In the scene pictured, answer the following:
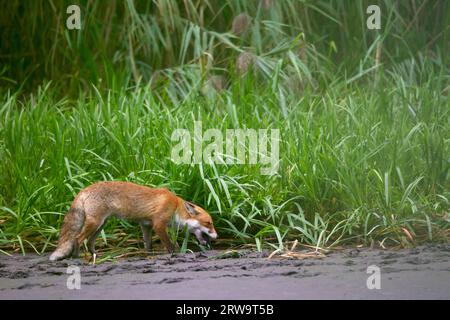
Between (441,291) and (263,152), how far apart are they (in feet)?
7.40

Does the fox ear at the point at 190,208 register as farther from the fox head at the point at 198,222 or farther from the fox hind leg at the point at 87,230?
the fox hind leg at the point at 87,230

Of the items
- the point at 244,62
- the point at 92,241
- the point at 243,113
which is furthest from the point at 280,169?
the point at 244,62

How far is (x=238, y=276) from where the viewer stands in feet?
15.9

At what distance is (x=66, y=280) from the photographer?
4.81 meters

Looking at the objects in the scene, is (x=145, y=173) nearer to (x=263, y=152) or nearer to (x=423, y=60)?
(x=263, y=152)

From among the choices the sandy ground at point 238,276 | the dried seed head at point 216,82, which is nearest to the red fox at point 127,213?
the sandy ground at point 238,276

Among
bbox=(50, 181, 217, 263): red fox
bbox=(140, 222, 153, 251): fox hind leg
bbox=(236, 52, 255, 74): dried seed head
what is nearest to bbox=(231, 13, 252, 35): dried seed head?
bbox=(236, 52, 255, 74): dried seed head

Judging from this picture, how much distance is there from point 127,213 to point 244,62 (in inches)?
105

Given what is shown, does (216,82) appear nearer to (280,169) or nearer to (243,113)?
(243,113)

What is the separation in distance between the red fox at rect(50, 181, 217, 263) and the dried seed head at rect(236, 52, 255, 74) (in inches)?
92.5

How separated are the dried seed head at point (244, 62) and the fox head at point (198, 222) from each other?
2404mm

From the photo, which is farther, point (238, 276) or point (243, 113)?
point (243, 113)

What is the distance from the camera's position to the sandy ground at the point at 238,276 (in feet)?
14.4

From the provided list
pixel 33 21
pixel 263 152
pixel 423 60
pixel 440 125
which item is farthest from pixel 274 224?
pixel 33 21
